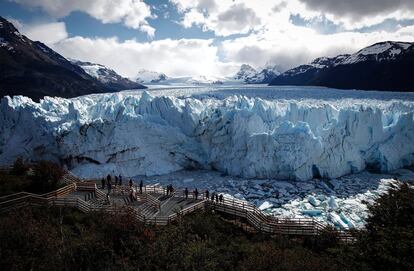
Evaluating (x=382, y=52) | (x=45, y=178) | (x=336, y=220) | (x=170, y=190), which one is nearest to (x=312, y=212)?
(x=336, y=220)

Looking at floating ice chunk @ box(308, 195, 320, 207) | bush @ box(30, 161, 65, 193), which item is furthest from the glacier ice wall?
bush @ box(30, 161, 65, 193)

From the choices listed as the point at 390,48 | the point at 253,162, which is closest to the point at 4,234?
the point at 253,162

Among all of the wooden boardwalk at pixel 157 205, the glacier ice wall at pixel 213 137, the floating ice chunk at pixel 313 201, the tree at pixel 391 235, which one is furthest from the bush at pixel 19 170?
the tree at pixel 391 235

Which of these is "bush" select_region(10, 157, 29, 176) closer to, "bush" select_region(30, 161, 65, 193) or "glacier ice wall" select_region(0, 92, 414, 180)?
"bush" select_region(30, 161, 65, 193)

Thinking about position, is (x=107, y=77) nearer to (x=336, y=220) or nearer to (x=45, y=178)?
(x=45, y=178)

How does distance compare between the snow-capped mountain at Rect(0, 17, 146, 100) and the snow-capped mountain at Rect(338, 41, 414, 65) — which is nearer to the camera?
the snow-capped mountain at Rect(0, 17, 146, 100)

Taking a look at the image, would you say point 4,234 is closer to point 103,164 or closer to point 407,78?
point 103,164
